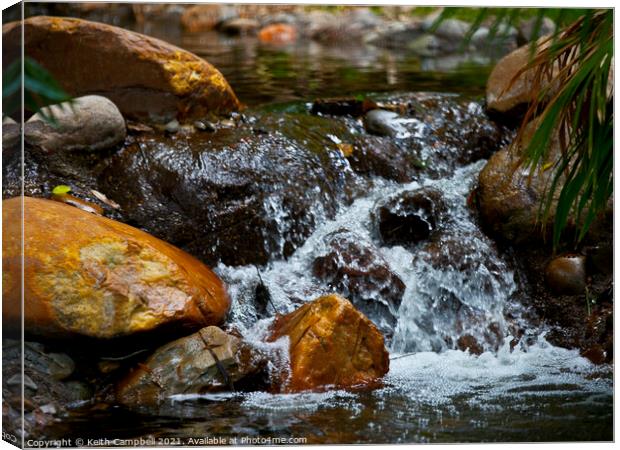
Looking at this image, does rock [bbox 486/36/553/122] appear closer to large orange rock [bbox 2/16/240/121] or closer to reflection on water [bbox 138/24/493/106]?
reflection on water [bbox 138/24/493/106]

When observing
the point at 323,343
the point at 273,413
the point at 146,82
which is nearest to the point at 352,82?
the point at 146,82

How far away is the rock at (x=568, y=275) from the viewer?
13.7ft

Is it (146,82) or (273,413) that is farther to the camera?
(146,82)

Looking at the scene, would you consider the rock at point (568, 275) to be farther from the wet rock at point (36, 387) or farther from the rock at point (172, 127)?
the wet rock at point (36, 387)

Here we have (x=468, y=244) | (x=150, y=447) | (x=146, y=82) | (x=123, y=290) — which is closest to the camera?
(x=150, y=447)

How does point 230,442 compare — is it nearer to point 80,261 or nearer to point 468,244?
point 80,261

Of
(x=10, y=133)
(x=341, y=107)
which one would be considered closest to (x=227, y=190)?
(x=341, y=107)

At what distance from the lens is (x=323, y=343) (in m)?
3.38

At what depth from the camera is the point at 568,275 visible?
4.19m

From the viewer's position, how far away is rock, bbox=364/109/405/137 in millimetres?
5160

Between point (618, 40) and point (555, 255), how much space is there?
1448mm

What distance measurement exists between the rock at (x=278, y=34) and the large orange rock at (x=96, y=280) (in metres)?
2.00

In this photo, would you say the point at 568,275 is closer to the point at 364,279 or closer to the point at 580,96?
the point at 364,279

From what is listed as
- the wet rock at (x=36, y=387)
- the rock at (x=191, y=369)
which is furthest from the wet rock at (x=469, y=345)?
the wet rock at (x=36, y=387)
